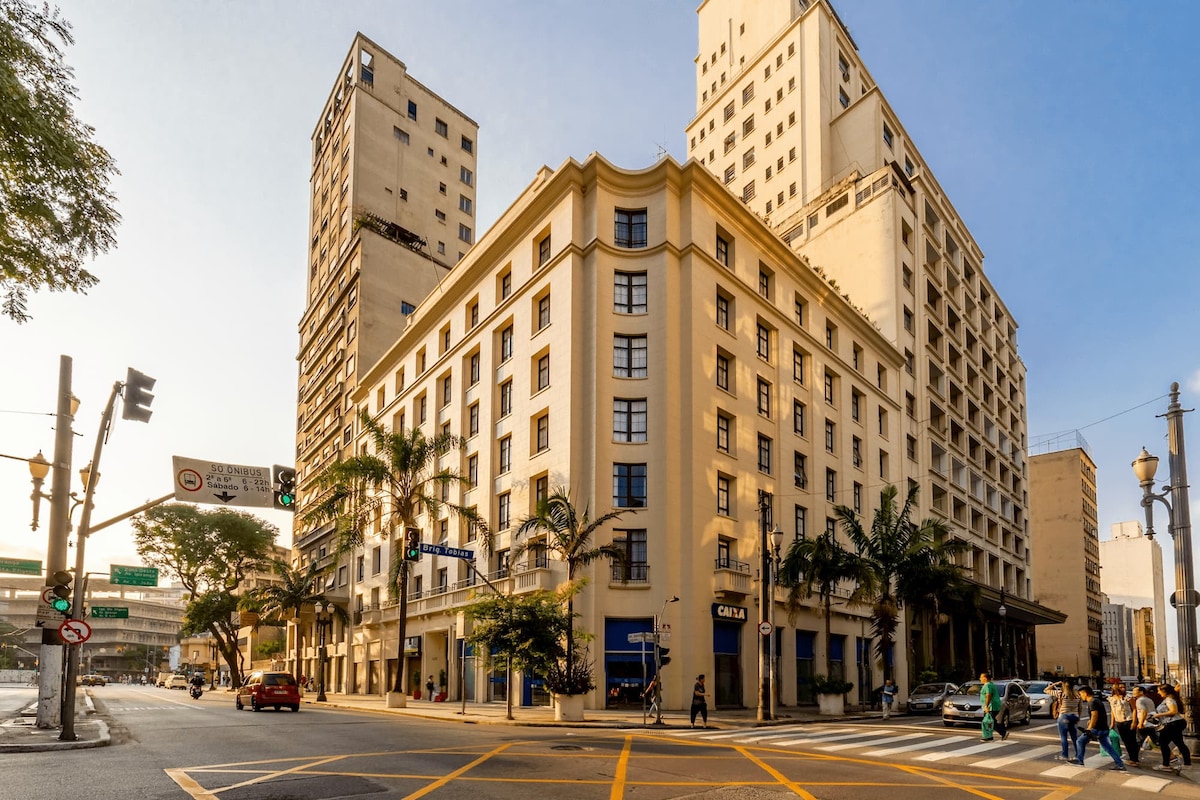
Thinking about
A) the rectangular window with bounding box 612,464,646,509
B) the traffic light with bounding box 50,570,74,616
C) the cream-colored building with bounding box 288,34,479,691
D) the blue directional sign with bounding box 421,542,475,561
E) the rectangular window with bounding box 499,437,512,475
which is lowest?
the traffic light with bounding box 50,570,74,616

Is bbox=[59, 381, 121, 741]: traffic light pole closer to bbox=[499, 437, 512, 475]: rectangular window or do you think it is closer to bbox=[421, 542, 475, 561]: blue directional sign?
bbox=[421, 542, 475, 561]: blue directional sign

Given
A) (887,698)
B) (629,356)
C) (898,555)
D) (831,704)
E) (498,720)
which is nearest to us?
(498,720)

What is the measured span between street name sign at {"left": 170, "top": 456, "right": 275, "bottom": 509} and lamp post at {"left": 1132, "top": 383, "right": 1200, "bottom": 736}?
1943 centimetres

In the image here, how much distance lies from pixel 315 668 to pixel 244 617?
695 centimetres

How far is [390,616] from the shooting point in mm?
51188

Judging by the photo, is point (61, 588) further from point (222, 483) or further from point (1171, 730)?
point (1171, 730)

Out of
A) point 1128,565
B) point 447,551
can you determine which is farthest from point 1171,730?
point 1128,565

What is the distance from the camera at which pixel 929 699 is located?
3612 cm

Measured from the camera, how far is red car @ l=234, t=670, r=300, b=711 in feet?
113

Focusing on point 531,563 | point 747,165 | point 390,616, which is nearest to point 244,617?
point 390,616

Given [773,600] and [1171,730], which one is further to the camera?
[773,600]

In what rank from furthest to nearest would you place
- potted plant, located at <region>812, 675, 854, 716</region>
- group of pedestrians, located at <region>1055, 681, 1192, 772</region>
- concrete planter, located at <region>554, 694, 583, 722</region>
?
1. potted plant, located at <region>812, 675, 854, 716</region>
2. concrete planter, located at <region>554, 694, 583, 722</region>
3. group of pedestrians, located at <region>1055, 681, 1192, 772</region>

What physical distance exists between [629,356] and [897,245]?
2830 centimetres

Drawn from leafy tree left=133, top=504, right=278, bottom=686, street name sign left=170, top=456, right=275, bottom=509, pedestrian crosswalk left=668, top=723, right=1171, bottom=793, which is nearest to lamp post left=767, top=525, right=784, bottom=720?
pedestrian crosswalk left=668, top=723, right=1171, bottom=793
